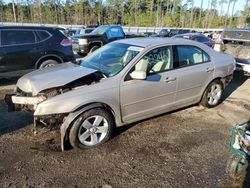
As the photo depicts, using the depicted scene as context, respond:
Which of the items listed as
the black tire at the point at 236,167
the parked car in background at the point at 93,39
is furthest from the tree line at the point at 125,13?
the black tire at the point at 236,167

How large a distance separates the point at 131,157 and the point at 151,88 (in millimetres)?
1277

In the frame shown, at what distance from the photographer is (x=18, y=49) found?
7699 mm

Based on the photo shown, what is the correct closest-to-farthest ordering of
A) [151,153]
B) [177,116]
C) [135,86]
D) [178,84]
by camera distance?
[151,153] < [135,86] < [178,84] < [177,116]

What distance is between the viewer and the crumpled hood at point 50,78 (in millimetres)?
4039

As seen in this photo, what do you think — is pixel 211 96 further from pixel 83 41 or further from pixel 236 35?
pixel 83 41

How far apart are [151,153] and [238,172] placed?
1292mm

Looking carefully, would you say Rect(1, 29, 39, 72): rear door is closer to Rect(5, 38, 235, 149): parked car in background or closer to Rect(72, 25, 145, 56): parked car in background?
Rect(5, 38, 235, 149): parked car in background

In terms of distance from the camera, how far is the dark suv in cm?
760

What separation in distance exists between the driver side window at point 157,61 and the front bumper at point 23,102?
169 cm

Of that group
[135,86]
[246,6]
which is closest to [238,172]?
[135,86]

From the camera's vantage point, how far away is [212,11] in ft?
214

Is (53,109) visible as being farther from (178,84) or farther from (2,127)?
(178,84)

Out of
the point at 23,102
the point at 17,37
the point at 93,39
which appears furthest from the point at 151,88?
the point at 93,39

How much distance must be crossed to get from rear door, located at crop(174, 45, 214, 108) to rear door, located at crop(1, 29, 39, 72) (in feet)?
16.0
